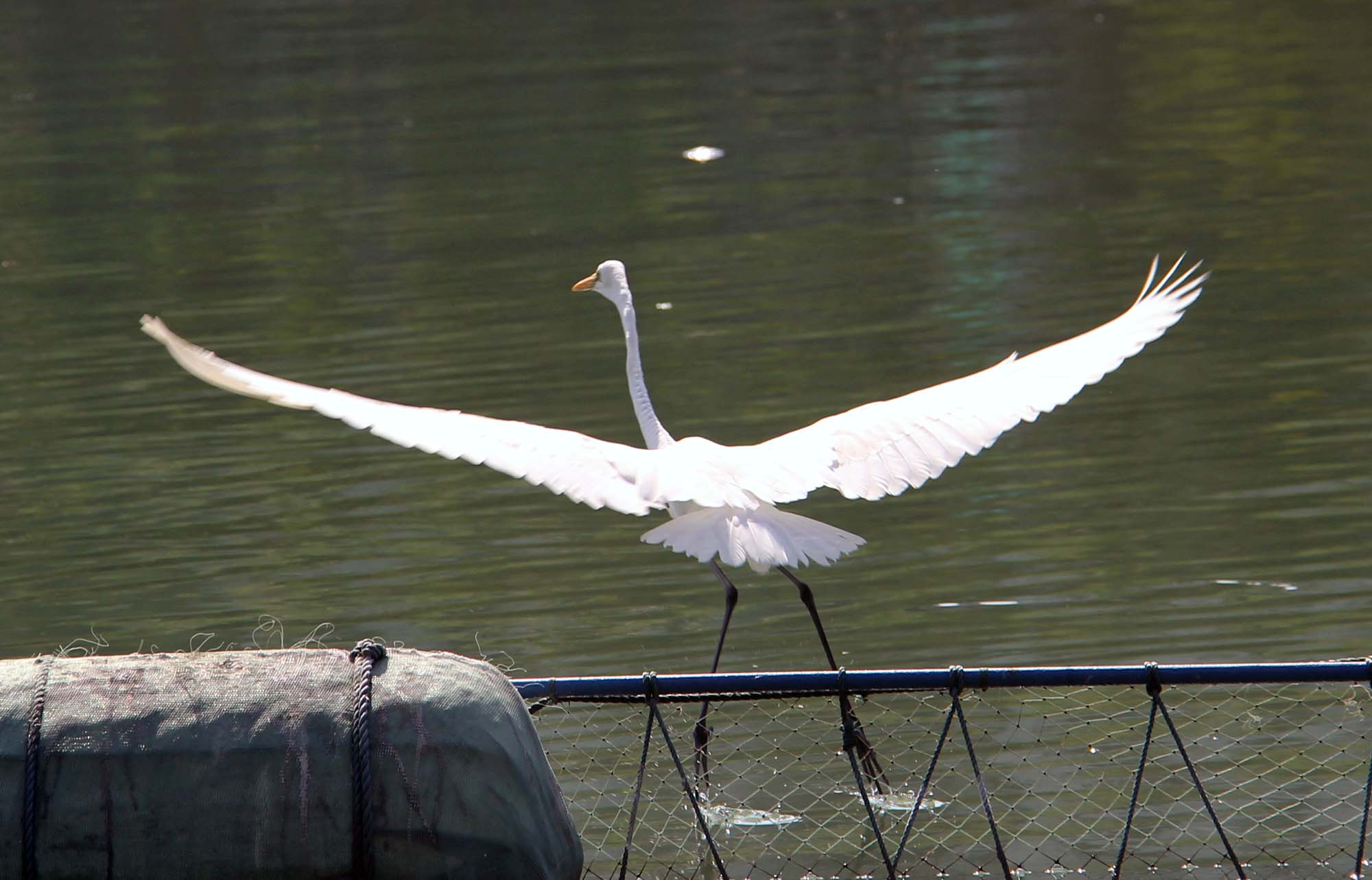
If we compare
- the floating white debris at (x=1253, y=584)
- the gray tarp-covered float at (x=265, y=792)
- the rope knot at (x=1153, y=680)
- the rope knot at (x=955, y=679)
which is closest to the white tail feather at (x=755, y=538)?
the rope knot at (x=955, y=679)

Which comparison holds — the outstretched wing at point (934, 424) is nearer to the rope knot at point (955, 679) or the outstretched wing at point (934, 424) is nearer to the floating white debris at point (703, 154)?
the rope knot at point (955, 679)

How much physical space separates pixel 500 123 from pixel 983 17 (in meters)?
8.74

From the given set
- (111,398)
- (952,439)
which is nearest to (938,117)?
(111,398)

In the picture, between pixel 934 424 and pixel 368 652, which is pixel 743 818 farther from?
pixel 368 652

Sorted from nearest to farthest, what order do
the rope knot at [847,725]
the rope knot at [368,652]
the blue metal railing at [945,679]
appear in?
the rope knot at [368,652], the blue metal railing at [945,679], the rope knot at [847,725]

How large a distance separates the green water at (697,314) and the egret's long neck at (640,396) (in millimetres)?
823

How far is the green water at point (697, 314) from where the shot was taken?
7547 millimetres

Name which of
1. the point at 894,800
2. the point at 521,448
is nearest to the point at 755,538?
the point at 521,448

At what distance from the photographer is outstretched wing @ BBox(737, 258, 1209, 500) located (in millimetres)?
6043

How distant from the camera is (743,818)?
5637mm

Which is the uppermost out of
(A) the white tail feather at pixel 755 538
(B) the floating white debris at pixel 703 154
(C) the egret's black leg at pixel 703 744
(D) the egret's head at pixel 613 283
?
(B) the floating white debris at pixel 703 154

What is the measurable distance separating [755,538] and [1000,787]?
Answer: 3.44ft

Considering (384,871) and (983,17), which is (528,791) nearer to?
(384,871)

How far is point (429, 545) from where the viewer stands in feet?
27.8
